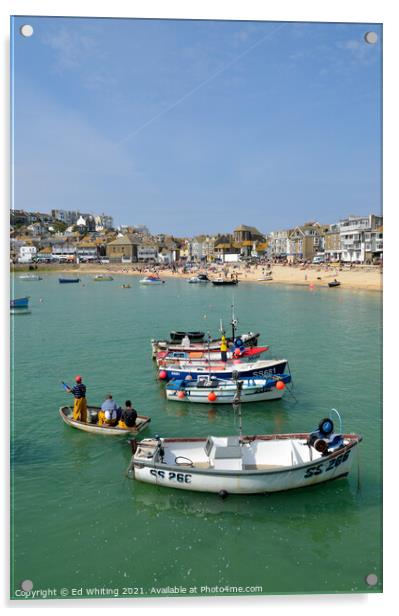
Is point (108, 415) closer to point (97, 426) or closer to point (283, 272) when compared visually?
point (97, 426)

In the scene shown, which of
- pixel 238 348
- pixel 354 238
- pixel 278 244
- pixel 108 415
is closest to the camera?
pixel 108 415

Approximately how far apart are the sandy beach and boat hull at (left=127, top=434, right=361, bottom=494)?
29.3 m

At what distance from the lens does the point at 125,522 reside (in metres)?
10.2

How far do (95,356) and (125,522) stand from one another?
18.3 m

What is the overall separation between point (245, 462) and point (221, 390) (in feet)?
20.7

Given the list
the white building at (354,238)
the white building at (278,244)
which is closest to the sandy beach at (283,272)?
the white building at (354,238)

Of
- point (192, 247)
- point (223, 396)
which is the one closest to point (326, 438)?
point (223, 396)

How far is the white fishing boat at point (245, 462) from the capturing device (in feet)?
36.1

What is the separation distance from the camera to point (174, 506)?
10.9 meters

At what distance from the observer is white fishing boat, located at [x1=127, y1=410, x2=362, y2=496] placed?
10992mm

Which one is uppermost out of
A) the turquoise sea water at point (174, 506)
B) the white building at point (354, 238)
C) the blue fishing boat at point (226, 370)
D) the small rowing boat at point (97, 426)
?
the white building at point (354, 238)

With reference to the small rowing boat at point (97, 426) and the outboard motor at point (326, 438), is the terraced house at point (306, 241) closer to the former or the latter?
the small rowing boat at point (97, 426)

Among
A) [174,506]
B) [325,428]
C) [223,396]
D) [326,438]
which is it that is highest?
[325,428]

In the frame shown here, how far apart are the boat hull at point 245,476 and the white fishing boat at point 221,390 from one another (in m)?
6.55
